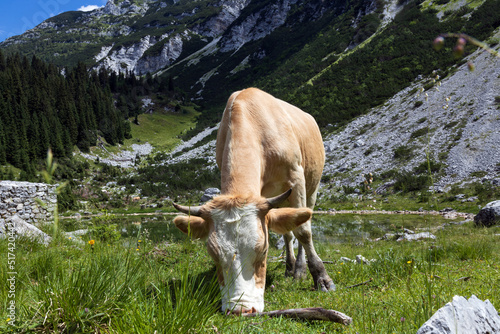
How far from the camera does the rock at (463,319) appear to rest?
162cm

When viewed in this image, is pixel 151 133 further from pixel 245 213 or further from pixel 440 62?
pixel 245 213

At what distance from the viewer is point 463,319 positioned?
168 centimetres

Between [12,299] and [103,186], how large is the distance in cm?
4417

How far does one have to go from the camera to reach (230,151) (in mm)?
4008

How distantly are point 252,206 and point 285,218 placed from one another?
523 mm

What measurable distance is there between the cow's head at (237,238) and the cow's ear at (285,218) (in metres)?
0.14

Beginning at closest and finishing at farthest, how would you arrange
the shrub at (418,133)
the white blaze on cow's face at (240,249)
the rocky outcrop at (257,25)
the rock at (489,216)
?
1. the white blaze on cow's face at (240,249)
2. the rock at (489,216)
3. the shrub at (418,133)
4. the rocky outcrop at (257,25)

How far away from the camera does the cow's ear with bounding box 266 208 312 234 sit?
351cm

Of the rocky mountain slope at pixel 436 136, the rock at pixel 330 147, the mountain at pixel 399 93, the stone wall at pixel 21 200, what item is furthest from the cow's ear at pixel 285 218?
the rock at pixel 330 147

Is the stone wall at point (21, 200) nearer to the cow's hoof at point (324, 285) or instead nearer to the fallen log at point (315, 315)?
the cow's hoof at point (324, 285)

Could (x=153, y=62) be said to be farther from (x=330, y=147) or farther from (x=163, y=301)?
(x=163, y=301)

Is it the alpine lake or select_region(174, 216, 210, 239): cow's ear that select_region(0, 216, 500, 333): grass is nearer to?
select_region(174, 216, 210, 239): cow's ear

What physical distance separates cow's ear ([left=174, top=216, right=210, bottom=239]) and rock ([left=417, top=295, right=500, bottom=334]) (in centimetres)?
218

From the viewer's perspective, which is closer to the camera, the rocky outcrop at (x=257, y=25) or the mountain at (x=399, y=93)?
the mountain at (x=399, y=93)
